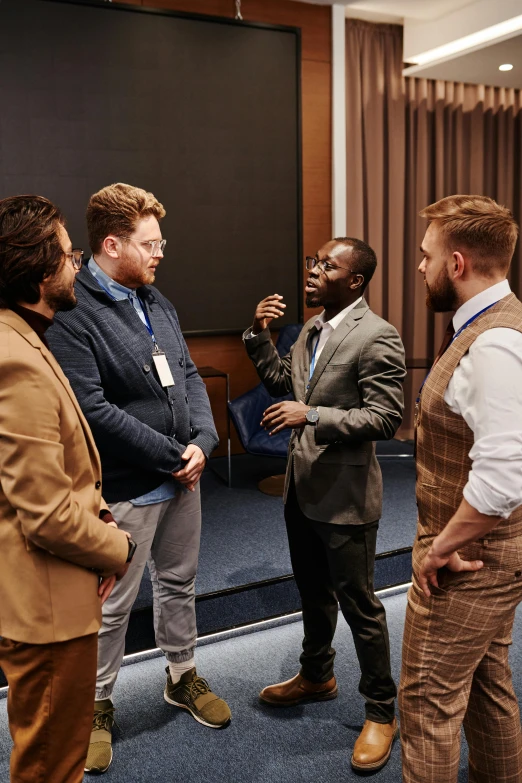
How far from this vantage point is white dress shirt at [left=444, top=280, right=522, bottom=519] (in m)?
1.29

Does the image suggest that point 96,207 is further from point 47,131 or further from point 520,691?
point 47,131

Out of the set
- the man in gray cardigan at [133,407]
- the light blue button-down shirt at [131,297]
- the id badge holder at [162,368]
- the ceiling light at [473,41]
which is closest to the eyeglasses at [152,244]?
the man in gray cardigan at [133,407]

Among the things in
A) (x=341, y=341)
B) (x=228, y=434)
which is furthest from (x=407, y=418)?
(x=341, y=341)

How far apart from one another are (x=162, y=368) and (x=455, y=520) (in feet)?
3.22

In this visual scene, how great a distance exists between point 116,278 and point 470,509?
118 centimetres

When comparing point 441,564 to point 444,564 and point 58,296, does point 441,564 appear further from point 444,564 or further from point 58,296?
point 58,296

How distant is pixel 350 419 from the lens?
1.93m

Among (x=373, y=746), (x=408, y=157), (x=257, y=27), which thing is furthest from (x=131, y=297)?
(x=408, y=157)

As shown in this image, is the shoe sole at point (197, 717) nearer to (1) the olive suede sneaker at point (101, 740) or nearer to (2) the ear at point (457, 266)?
(1) the olive suede sneaker at point (101, 740)

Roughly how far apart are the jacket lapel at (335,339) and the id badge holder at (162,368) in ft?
1.37

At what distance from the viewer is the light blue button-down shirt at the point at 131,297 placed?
200 centimetres

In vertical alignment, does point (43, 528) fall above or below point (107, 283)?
below

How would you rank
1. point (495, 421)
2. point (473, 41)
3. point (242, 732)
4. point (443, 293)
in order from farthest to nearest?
point (473, 41) < point (242, 732) < point (443, 293) < point (495, 421)

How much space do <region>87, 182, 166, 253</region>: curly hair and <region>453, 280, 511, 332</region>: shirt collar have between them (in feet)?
3.14
